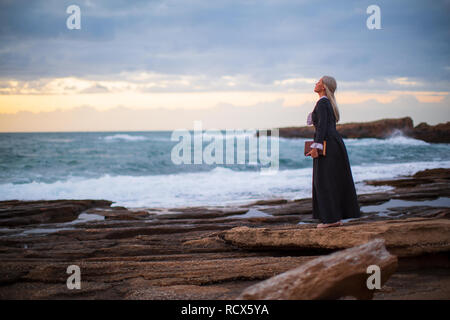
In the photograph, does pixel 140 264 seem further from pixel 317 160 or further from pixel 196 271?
pixel 317 160

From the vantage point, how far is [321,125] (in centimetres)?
539

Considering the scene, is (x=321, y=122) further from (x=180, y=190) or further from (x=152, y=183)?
(x=152, y=183)

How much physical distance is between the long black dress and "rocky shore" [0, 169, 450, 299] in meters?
0.43

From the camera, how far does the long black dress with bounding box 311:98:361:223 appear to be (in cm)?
534

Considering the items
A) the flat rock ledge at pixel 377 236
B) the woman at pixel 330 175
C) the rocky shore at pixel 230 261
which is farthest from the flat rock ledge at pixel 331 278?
the woman at pixel 330 175

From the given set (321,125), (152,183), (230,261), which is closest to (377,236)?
(230,261)

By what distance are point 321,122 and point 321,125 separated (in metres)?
0.04

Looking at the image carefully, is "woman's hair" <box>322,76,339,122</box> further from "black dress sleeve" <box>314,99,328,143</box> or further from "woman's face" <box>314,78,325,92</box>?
"black dress sleeve" <box>314,99,328,143</box>

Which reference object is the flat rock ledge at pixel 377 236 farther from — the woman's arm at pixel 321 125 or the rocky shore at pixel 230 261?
the woman's arm at pixel 321 125

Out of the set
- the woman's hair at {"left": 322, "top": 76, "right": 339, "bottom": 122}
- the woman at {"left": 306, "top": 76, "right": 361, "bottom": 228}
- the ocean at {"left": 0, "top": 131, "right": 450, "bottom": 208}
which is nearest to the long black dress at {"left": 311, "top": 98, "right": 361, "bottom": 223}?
the woman at {"left": 306, "top": 76, "right": 361, "bottom": 228}

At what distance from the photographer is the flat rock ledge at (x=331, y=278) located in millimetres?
2572
